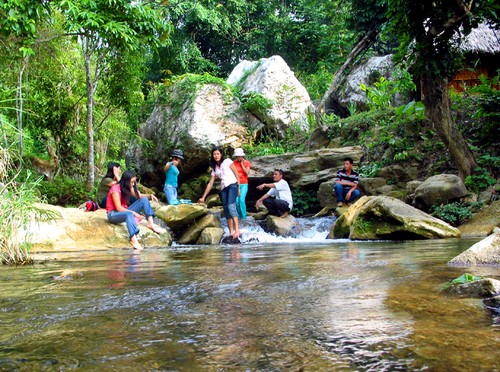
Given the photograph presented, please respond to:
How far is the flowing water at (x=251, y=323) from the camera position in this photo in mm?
1701

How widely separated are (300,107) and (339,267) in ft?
51.2

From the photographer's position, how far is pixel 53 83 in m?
16.6

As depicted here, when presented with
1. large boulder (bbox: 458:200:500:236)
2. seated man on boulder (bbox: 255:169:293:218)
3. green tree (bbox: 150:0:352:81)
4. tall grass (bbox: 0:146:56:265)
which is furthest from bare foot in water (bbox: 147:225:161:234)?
green tree (bbox: 150:0:352:81)

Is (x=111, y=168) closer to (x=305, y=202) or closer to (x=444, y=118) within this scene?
(x=305, y=202)

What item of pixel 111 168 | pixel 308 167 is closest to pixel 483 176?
pixel 308 167

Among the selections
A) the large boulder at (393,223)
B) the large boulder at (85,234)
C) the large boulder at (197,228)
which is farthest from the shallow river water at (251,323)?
the large boulder at (197,228)

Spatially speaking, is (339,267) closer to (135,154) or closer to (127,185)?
(127,185)

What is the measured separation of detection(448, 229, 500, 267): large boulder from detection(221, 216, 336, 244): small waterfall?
6497 mm

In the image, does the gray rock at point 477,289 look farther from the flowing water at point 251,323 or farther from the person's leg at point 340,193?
the person's leg at point 340,193

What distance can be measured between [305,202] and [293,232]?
3734 mm

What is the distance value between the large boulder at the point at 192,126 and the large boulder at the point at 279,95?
0.97m

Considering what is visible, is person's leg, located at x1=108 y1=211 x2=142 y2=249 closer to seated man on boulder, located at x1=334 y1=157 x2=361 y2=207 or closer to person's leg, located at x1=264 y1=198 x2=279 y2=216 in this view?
person's leg, located at x1=264 y1=198 x2=279 y2=216

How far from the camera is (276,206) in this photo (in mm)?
12352

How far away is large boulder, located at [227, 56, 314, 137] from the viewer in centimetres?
1873
